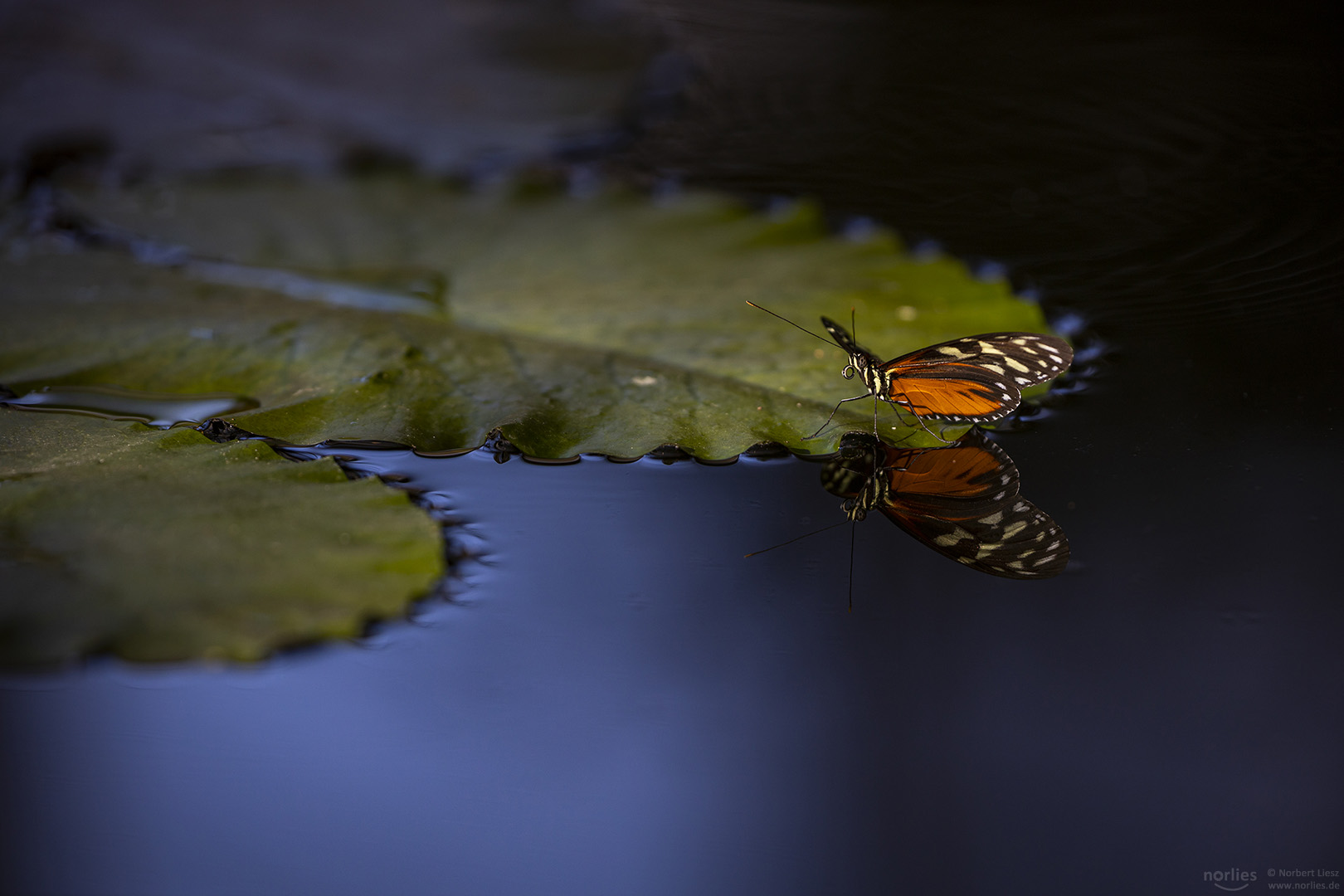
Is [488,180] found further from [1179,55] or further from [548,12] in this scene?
[1179,55]

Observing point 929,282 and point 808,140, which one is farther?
point 808,140

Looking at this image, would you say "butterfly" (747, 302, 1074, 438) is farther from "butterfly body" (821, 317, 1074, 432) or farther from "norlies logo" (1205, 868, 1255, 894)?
"norlies logo" (1205, 868, 1255, 894)

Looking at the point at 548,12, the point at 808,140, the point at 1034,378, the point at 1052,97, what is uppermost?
the point at 548,12

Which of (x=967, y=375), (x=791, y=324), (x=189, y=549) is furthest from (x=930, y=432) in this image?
(x=189, y=549)

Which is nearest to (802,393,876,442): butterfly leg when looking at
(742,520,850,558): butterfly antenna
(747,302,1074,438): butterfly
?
(747,302,1074,438): butterfly

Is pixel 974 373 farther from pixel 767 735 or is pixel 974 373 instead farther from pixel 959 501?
pixel 767 735

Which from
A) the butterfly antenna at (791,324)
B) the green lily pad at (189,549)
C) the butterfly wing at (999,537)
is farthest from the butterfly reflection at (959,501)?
A: the green lily pad at (189,549)

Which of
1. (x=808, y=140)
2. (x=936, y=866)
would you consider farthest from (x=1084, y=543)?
(x=808, y=140)
